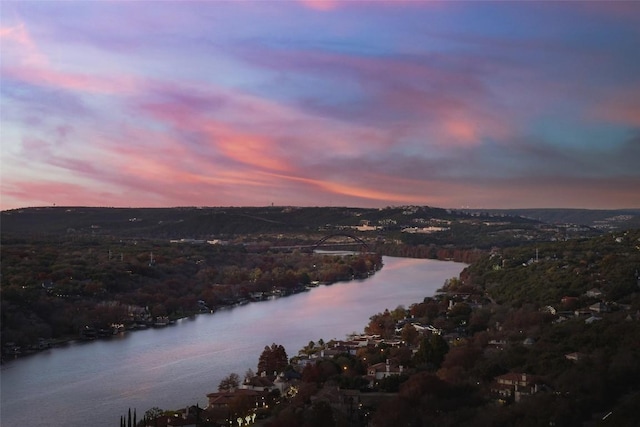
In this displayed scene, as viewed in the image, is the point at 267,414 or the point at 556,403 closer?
the point at 556,403

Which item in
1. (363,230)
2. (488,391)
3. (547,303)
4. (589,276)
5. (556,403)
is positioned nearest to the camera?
(556,403)

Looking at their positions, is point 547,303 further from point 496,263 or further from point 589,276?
point 496,263

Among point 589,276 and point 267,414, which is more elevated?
point 589,276

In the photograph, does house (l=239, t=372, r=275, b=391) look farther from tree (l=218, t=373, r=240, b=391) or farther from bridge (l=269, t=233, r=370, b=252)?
bridge (l=269, t=233, r=370, b=252)

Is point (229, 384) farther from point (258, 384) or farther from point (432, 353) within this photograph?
point (432, 353)

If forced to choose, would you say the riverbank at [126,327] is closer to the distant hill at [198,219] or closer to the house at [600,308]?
the house at [600,308]

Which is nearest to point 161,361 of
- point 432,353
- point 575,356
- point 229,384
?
point 229,384

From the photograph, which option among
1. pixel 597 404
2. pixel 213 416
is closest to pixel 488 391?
pixel 597 404
